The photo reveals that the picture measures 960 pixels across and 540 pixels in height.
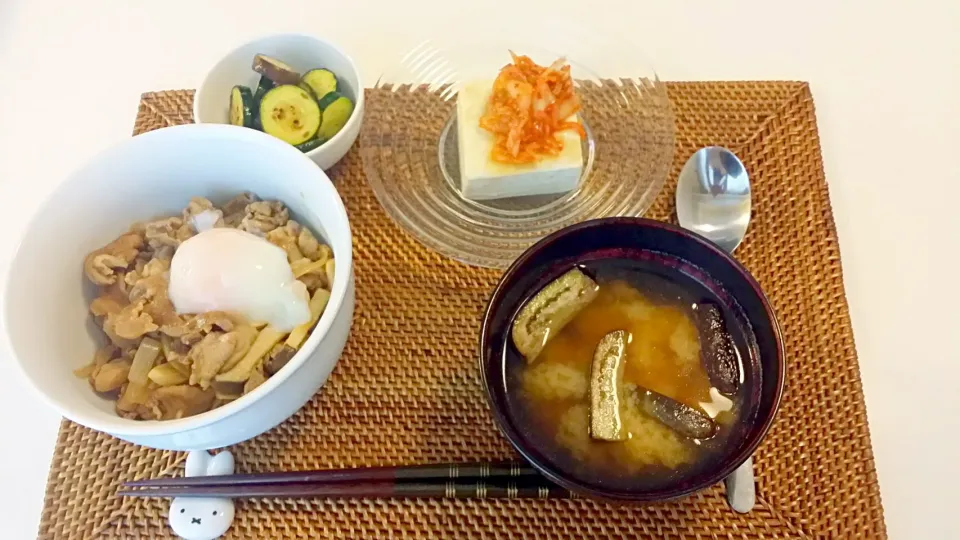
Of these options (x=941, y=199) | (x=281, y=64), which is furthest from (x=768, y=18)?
(x=281, y=64)

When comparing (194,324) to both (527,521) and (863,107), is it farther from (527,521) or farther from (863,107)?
(863,107)

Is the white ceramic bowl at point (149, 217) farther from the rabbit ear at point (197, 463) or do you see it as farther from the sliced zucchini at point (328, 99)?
the sliced zucchini at point (328, 99)

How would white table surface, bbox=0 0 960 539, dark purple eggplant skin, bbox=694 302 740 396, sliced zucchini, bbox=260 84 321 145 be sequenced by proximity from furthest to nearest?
1. sliced zucchini, bbox=260 84 321 145
2. white table surface, bbox=0 0 960 539
3. dark purple eggplant skin, bbox=694 302 740 396

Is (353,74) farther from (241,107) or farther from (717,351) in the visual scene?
(717,351)

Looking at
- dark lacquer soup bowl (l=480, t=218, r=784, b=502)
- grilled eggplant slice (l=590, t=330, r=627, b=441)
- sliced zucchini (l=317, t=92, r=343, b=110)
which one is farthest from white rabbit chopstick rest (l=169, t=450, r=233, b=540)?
sliced zucchini (l=317, t=92, r=343, b=110)

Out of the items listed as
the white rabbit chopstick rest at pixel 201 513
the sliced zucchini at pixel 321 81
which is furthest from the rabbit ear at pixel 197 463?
the sliced zucchini at pixel 321 81

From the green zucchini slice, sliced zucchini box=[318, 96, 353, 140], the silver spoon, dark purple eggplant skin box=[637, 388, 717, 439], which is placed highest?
the silver spoon

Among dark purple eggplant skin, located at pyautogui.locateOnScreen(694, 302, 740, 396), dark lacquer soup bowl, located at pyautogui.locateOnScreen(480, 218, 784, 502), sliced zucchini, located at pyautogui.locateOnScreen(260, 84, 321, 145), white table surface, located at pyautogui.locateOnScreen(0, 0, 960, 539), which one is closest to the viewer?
dark lacquer soup bowl, located at pyautogui.locateOnScreen(480, 218, 784, 502)

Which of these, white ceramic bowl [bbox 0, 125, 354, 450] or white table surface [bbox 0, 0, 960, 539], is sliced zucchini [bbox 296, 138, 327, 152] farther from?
white table surface [bbox 0, 0, 960, 539]
